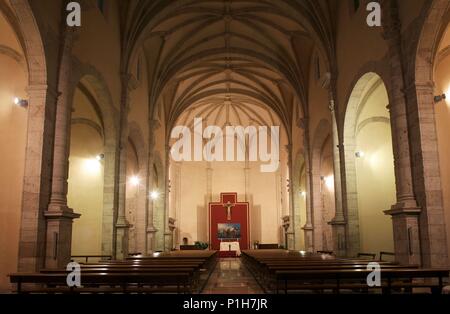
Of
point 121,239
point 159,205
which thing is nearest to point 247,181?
point 159,205

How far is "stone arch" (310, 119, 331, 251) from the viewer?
19844 mm

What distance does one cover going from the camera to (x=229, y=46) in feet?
71.8

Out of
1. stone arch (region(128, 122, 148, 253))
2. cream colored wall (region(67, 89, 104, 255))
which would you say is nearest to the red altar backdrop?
stone arch (region(128, 122, 148, 253))

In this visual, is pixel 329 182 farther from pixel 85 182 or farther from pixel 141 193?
pixel 85 182

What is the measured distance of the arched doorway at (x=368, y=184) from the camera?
14.5 meters

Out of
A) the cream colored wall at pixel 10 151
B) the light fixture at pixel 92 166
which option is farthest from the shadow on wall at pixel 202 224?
the cream colored wall at pixel 10 151

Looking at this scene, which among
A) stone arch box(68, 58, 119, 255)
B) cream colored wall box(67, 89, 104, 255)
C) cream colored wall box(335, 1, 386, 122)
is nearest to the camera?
cream colored wall box(335, 1, 386, 122)

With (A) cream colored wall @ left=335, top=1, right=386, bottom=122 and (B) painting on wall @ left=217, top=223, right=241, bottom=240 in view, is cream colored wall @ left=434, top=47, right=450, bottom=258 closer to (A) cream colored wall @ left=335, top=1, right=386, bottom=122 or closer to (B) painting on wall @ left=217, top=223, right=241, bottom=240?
(A) cream colored wall @ left=335, top=1, right=386, bottom=122

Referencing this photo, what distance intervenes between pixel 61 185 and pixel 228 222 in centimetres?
2540

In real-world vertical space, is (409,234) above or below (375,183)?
below

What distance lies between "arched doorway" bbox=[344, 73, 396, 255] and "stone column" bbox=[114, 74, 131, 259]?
7.36 metres

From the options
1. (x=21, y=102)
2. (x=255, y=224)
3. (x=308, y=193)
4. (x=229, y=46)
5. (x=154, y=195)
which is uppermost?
(x=229, y=46)

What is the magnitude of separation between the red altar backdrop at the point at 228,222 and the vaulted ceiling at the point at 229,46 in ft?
34.6

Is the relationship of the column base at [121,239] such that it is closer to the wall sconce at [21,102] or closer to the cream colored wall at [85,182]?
the cream colored wall at [85,182]
